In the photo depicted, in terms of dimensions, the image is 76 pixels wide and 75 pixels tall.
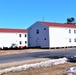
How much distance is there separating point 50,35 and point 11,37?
17.7m

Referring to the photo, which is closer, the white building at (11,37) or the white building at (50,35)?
the white building at (50,35)

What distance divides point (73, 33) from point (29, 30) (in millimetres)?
11426

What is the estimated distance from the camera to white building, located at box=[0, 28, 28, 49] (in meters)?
68.6

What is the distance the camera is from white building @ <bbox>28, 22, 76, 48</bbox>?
186ft

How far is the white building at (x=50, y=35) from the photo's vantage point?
56.7 m

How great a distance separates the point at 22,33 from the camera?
74.4 meters

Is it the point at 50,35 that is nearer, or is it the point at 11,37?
the point at 50,35

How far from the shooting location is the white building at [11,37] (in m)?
68.6

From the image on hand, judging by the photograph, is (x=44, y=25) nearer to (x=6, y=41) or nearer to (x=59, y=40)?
(x=59, y=40)

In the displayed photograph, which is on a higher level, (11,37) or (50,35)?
(11,37)

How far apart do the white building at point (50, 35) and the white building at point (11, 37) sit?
9.92 m

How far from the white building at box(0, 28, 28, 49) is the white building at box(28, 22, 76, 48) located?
992cm

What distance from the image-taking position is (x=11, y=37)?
7038 centimetres

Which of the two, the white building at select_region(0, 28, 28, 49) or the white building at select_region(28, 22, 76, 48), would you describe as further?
the white building at select_region(0, 28, 28, 49)
